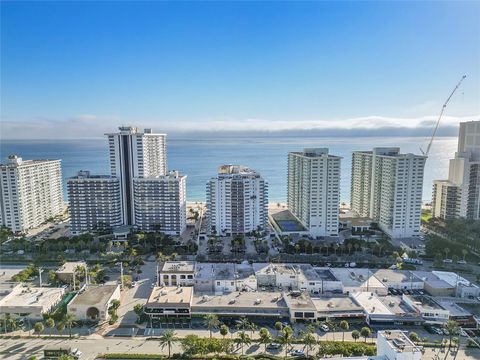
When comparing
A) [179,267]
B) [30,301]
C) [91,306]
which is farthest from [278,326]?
[30,301]

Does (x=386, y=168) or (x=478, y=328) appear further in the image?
(x=386, y=168)

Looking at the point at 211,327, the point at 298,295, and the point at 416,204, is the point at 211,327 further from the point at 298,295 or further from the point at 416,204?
the point at 416,204

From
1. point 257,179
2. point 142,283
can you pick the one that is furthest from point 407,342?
point 257,179

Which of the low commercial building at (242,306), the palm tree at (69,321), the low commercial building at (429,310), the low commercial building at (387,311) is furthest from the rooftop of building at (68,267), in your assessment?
the low commercial building at (429,310)

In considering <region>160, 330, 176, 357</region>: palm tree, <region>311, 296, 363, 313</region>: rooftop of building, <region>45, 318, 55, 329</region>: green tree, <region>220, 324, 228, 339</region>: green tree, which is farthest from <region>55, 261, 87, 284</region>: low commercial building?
<region>311, 296, 363, 313</region>: rooftop of building

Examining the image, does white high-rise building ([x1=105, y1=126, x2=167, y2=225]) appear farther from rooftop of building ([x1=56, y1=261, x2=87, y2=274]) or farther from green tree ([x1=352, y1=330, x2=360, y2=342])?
green tree ([x1=352, y1=330, x2=360, y2=342])

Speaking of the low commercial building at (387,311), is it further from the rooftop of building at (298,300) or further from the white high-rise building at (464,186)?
the white high-rise building at (464,186)

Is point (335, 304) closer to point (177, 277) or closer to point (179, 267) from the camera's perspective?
point (177, 277)
